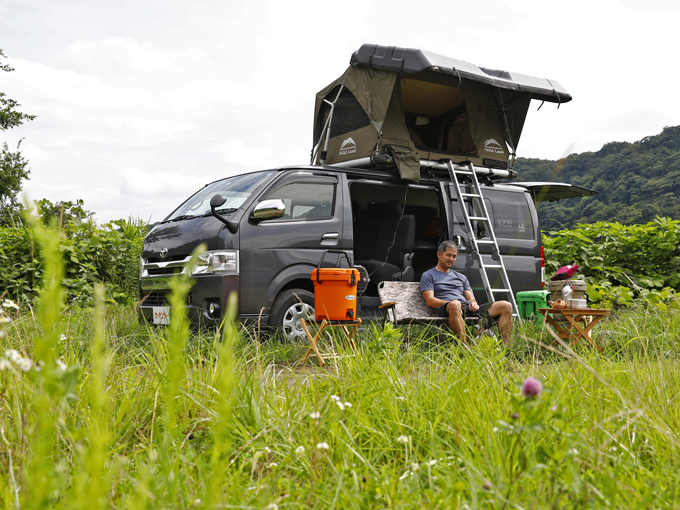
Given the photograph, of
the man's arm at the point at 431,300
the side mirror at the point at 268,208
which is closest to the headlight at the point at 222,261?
the side mirror at the point at 268,208

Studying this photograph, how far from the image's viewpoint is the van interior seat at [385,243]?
6.52m

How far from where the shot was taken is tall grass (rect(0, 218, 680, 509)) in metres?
1.44

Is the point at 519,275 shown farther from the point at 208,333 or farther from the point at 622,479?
the point at 622,479

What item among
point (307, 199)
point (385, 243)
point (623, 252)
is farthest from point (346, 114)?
point (623, 252)

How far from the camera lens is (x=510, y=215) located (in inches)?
285

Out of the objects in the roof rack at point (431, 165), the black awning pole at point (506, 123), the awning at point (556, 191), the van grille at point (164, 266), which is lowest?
the van grille at point (164, 266)

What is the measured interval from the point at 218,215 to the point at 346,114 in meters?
2.82

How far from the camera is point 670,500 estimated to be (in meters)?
1.72

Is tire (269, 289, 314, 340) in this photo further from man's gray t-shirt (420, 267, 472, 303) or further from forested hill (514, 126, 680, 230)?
forested hill (514, 126, 680, 230)

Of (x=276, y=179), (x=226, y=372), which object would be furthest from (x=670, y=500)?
(x=276, y=179)

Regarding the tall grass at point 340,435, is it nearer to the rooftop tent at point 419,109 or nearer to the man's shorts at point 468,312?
the man's shorts at point 468,312

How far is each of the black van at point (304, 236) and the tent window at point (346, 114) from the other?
82 centimetres

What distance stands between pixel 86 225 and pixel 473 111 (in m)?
5.51

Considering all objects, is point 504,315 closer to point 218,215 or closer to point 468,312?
point 468,312
